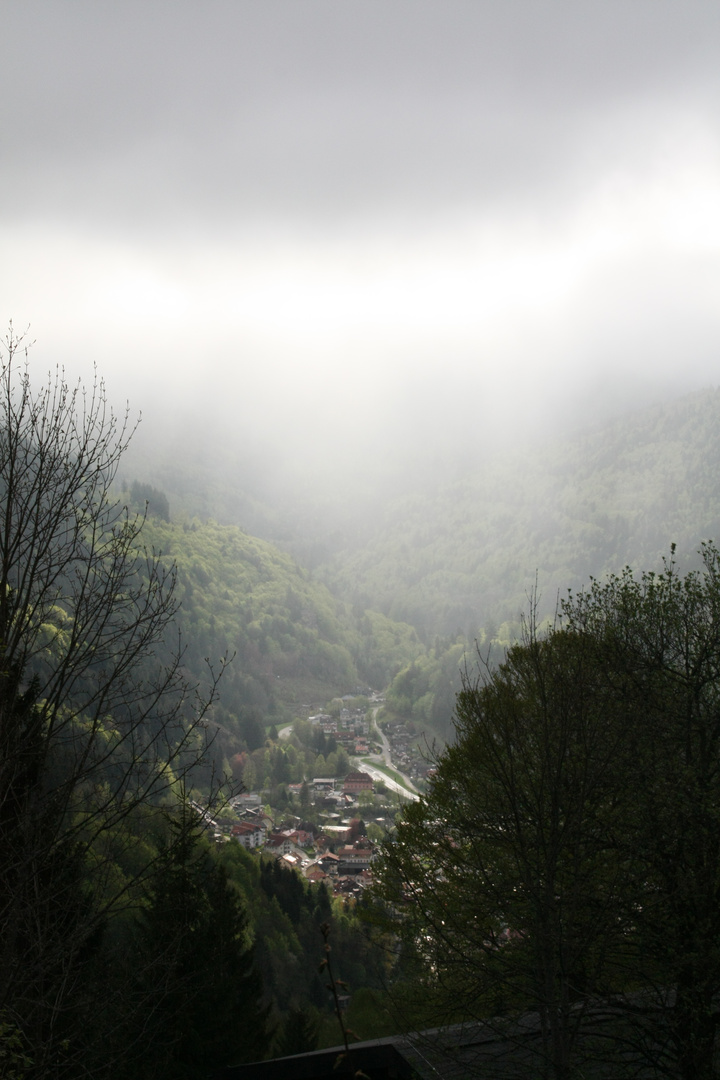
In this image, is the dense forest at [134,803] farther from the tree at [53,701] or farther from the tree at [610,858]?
the tree at [610,858]

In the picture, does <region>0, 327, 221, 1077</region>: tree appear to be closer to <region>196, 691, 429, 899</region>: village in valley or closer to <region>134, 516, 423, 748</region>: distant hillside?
<region>196, 691, 429, 899</region>: village in valley

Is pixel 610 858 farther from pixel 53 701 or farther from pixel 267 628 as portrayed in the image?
pixel 267 628

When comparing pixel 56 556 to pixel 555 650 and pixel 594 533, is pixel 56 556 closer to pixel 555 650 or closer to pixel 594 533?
pixel 555 650

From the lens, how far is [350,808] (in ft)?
245

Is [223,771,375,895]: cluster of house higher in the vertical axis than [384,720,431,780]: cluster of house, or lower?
lower

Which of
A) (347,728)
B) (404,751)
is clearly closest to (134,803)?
(404,751)

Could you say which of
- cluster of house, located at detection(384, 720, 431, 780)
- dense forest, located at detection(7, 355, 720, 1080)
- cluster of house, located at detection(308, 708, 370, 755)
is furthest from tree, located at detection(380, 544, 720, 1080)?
cluster of house, located at detection(308, 708, 370, 755)

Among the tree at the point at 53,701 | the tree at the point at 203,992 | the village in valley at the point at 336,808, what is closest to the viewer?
the tree at the point at 53,701

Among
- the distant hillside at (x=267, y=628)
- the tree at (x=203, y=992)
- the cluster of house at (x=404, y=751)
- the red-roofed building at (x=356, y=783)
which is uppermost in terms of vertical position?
the distant hillside at (x=267, y=628)

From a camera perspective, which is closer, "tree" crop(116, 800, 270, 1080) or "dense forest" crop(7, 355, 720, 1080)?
"dense forest" crop(7, 355, 720, 1080)

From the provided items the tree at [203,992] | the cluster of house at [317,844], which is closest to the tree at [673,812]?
the tree at [203,992]

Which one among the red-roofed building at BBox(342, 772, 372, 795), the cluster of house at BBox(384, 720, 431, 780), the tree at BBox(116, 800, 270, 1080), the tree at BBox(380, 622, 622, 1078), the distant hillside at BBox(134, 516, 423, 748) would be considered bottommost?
the tree at BBox(116, 800, 270, 1080)

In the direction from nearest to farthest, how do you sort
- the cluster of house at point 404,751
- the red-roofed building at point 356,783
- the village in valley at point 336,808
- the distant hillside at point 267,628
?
the village in valley at point 336,808
the red-roofed building at point 356,783
the cluster of house at point 404,751
the distant hillside at point 267,628

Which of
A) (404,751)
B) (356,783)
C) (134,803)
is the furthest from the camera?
(404,751)
